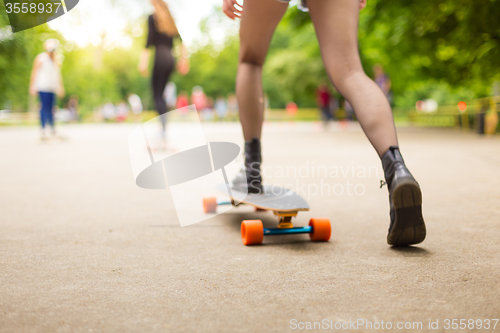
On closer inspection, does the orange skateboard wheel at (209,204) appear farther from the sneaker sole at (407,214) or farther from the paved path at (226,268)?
the sneaker sole at (407,214)

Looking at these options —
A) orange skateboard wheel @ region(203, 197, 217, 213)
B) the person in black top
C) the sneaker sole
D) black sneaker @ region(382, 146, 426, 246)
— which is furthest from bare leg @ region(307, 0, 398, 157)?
the person in black top

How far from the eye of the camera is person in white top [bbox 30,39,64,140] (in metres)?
9.83

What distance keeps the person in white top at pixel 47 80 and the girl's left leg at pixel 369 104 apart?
28.7 ft

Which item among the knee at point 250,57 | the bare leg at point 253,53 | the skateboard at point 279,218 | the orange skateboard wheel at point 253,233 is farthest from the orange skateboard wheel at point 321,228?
the knee at point 250,57

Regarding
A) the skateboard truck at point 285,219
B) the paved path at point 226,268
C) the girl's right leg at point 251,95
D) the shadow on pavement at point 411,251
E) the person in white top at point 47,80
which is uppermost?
the person in white top at point 47,80

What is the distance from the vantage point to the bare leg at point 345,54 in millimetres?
2219

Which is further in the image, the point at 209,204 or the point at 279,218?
the point at 209,204

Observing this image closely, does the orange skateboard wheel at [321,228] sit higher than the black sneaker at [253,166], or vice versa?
the black sneaker at [253,166]

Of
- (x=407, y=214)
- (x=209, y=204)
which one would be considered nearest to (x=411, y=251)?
(x=407, y=214)

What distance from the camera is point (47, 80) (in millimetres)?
9859

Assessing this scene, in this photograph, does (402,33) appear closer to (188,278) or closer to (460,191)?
(460,191)

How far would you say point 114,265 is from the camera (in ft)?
6.65

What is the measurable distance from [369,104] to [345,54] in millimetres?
301

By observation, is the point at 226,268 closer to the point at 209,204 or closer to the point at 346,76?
the point at 346,76
